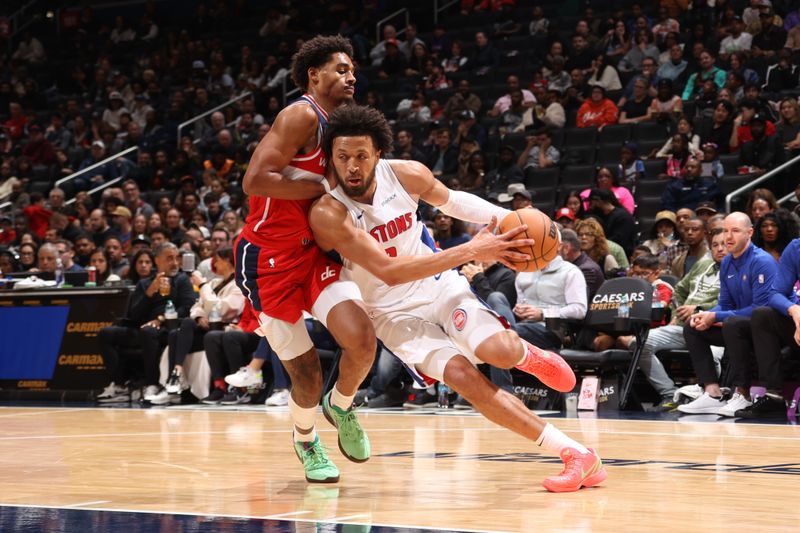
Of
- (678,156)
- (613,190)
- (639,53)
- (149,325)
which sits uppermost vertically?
(639,53)

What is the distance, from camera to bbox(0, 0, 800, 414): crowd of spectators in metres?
10.2

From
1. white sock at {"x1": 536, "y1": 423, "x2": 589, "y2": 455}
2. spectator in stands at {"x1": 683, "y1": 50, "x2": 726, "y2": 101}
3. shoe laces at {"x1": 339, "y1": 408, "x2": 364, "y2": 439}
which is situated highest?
spectator in stands at {"x1": 683, "y1": 50, "x2": 726, "y2": 101}

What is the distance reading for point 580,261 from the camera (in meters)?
9.15

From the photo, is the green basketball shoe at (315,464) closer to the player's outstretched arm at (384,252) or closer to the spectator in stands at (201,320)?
the player's outstretched arm at (384,252)

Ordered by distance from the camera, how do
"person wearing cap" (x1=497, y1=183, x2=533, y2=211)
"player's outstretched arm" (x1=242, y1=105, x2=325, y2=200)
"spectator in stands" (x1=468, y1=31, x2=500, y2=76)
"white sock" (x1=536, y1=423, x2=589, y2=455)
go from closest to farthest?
"white sock" (x1=536, y1=423, x2=589, y2=455)
"player's outstretched arm" (x1=242, y1=105, x2=325, y2=200)
"person wearing cap" (x1=497, y1=183, x2=533, y2=211)
"spectator in stands" (x1=468, y1=31, x2=500, y2=76)

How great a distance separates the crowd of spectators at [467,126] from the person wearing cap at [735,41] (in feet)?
0.07

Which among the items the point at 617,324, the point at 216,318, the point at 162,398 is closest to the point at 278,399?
the point at 216,318

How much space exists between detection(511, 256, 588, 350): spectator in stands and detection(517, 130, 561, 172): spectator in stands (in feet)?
13.1

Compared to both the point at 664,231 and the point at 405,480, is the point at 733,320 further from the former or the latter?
the point at 405,480

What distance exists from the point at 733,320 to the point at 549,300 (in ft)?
5.10

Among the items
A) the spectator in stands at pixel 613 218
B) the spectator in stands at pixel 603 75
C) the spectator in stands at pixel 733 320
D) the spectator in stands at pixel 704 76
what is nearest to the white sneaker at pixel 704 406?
the spectator in stands at pixel 733 320

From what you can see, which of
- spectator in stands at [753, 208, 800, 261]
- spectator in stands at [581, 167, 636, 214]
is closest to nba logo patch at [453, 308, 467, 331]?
spectator in stands at [753, 208, 800, 261]

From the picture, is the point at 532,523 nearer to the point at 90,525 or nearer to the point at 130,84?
the point at 90,525

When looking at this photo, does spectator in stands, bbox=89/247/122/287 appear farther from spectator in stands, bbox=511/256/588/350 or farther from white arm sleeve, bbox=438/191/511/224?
white arm sleeve, bbox=438/191/511/224
